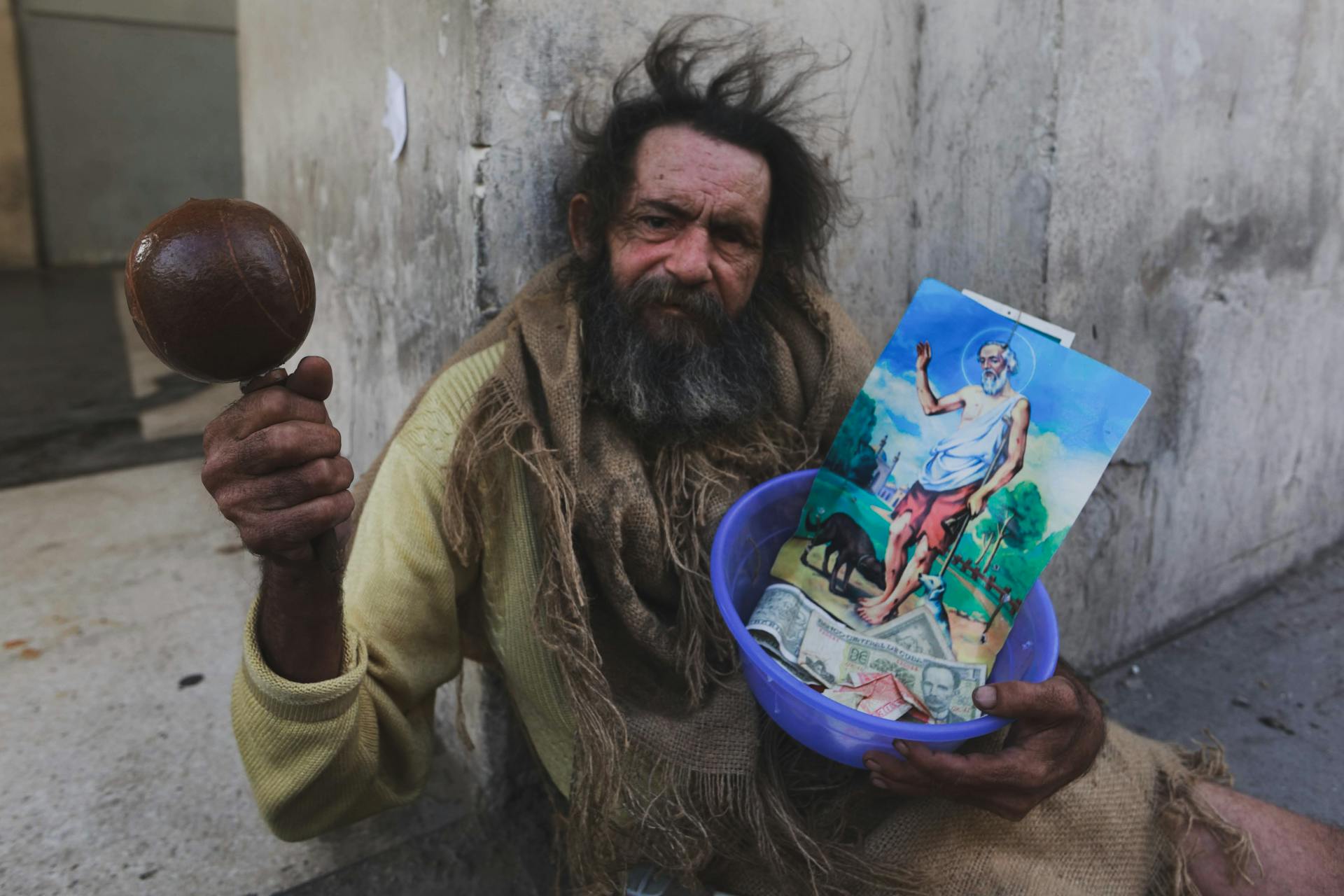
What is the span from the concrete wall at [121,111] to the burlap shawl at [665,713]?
8.36m

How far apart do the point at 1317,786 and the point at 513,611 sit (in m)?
1.91

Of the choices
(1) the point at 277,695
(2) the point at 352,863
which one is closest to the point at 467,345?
(1) the point at 277,695

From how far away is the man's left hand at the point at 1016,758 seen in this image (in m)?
1.14

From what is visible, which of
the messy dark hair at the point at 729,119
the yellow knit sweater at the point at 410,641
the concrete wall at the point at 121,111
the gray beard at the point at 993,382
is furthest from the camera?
the concrete wall at the point at 121,111

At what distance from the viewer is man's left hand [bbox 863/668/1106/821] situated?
1.14 m

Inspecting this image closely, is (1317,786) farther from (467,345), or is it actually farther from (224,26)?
(224,26)

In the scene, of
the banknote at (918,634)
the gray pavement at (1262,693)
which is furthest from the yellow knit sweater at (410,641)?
the gray pavement at (1262,693)

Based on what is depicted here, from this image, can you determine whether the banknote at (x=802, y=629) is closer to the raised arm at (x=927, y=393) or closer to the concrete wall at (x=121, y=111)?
the raised arm at (x=927, y=393)

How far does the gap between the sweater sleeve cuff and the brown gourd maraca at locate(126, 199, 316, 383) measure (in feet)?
1.06

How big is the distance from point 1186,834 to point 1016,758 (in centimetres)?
47

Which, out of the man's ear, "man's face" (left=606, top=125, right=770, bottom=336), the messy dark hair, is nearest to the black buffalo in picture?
"man's face" (left=606, top=125, right=770, bottom=336)

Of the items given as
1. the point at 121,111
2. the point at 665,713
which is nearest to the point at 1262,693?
the point at 665,713

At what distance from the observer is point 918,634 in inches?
51.3

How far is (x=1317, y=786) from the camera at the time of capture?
2062 mm
